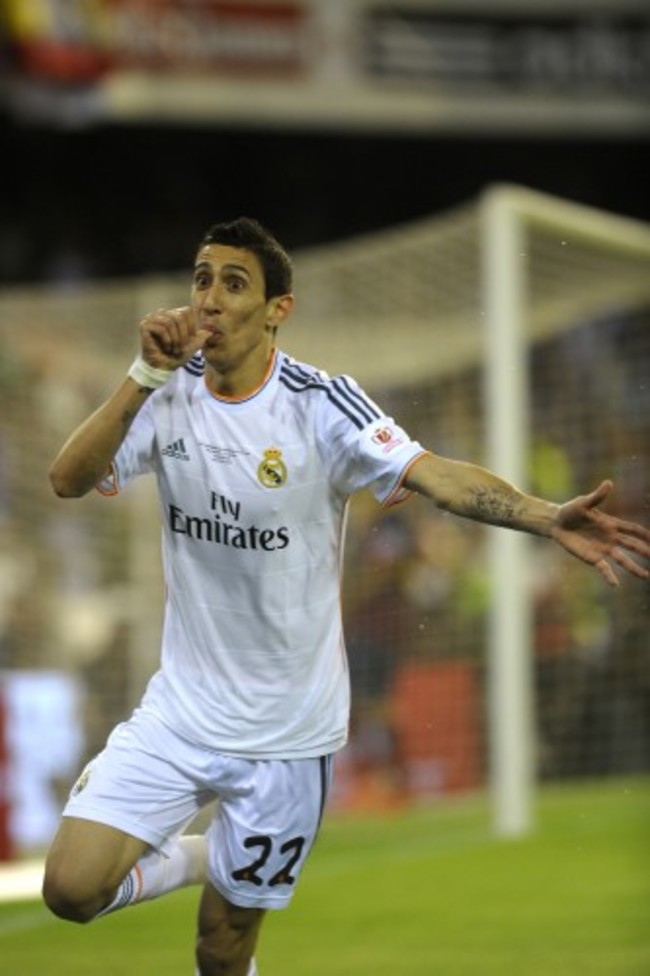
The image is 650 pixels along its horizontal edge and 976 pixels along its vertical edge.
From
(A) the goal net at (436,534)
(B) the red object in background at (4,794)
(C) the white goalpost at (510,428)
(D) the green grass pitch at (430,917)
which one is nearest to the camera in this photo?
(D) the green grass pitch at (430,917)

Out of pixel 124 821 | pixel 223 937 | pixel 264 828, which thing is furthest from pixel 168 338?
pixel 223 937

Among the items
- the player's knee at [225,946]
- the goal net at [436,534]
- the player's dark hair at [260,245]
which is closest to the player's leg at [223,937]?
the player's knee at [225,946]

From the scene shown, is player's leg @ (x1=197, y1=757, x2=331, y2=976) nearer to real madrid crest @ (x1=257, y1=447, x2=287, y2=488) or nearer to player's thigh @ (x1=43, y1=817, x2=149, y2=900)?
player's thigh @ (x1=43, y1=817, x2=149, y2=900)

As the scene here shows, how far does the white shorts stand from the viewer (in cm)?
562

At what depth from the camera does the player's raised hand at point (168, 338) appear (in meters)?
5.15

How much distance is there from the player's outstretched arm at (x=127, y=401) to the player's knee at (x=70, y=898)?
1006mm

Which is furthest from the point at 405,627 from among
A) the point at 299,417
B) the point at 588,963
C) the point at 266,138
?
the point at 266,138

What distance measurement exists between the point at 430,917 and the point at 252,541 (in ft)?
12.6

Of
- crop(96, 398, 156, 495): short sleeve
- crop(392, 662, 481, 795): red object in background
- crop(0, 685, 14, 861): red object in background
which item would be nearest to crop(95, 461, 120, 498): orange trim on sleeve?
crop(96, 398, 156, 495): short sleeve

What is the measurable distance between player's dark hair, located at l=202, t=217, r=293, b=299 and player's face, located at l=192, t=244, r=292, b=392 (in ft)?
0.05

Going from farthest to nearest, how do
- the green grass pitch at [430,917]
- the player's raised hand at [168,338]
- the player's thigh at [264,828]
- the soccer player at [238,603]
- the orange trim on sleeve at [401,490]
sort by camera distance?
the green grass pitch at [430,917] → the player's thigh at [264,828] → the soccer player at [238,603] → the orange trim on sleeve at [401,490] → the player's raised hand at [168,338]

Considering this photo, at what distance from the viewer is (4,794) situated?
11078mm

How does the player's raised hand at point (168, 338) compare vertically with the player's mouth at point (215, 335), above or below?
below

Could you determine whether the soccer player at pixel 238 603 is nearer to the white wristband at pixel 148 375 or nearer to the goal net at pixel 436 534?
the white wristband at pixel 148 375
